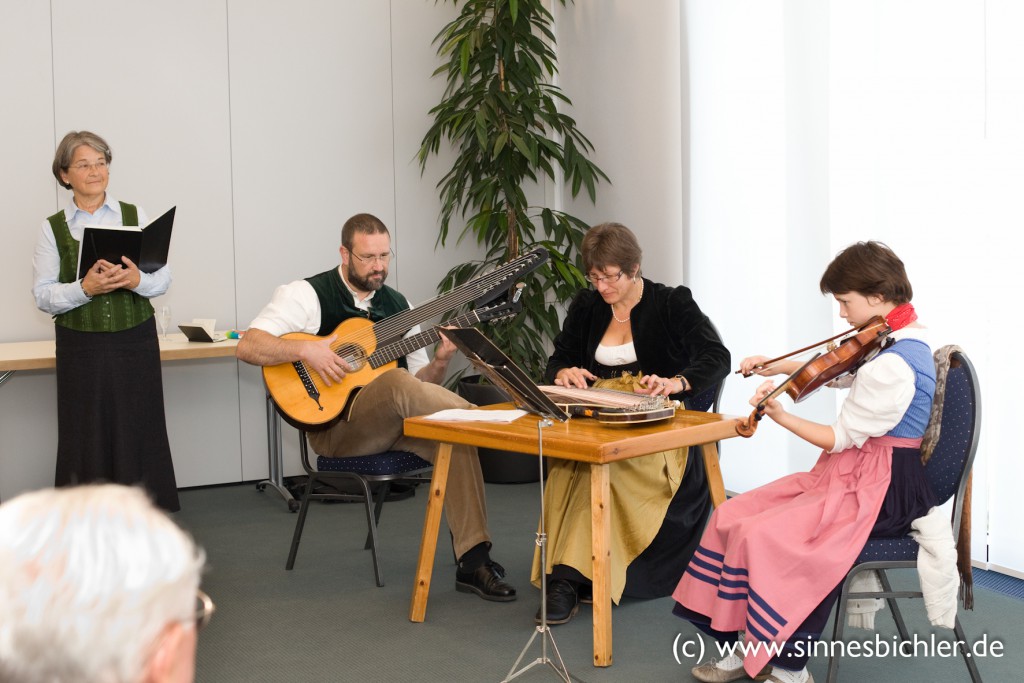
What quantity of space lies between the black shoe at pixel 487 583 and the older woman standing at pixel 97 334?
1.33 metres

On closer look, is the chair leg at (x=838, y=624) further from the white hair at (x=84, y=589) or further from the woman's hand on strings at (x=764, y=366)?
the white hair at (x=84, y=589)

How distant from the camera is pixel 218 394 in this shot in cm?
507

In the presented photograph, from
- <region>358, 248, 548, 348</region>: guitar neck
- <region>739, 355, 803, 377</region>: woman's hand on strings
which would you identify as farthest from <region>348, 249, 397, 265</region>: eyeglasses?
<region>739, 355, 803, 377</region>: woman's hand on strings

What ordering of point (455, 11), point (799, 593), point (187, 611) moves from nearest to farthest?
point (187, 611)
point (799, 593)
point (455, 11)

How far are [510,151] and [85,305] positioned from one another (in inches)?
84.5

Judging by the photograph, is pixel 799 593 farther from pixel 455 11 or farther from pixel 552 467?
pixel 455 11

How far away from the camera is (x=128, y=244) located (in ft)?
11.8

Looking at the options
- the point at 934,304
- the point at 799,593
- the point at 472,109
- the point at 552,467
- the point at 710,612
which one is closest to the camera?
the point at 799,593

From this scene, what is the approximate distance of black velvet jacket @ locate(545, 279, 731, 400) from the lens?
309 cm

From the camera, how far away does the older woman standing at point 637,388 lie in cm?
298

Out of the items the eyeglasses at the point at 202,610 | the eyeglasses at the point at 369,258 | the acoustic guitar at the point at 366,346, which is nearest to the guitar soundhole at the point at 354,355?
the acoustic guitar at the point at 366,346

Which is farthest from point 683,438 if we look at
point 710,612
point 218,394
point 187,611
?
point 218,394

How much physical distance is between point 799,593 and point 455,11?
163 inches

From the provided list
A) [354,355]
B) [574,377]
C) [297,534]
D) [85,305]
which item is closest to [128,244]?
[85,305]
